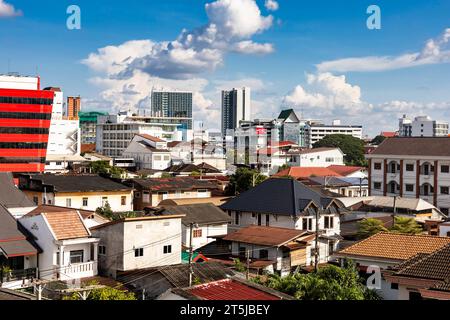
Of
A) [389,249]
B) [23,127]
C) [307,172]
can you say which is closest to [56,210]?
[389,249]

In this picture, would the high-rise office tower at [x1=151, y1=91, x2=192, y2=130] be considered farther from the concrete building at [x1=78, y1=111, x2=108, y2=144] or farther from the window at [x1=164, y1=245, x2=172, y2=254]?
the window at [x1=164, y1=245, x2=172, y2=254]

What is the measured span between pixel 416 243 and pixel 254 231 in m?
7.21

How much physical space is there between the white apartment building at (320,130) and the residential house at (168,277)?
416ft

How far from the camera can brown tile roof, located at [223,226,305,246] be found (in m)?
23.2

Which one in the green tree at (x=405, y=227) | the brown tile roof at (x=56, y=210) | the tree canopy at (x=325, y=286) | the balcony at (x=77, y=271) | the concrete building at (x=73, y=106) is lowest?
the balcony at (x=77, y=271)

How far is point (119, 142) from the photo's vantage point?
9838 centimetres

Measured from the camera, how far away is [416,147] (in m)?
48.5

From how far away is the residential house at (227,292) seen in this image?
901 centimetres

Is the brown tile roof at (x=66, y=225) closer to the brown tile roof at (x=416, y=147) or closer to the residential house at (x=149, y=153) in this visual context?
the brown tile roof at (x=416, y=147)

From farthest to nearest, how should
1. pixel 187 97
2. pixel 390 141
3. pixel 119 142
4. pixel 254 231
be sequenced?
pixel 187 97 → pixel 119 142 → pixel 390 141 → pixel 254 231

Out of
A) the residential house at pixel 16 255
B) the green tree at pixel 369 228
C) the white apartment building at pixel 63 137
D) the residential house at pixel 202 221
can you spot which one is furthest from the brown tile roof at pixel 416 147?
the white apartment building at pixel 63 137

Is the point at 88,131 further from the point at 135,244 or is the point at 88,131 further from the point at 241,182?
the point at 135,244
